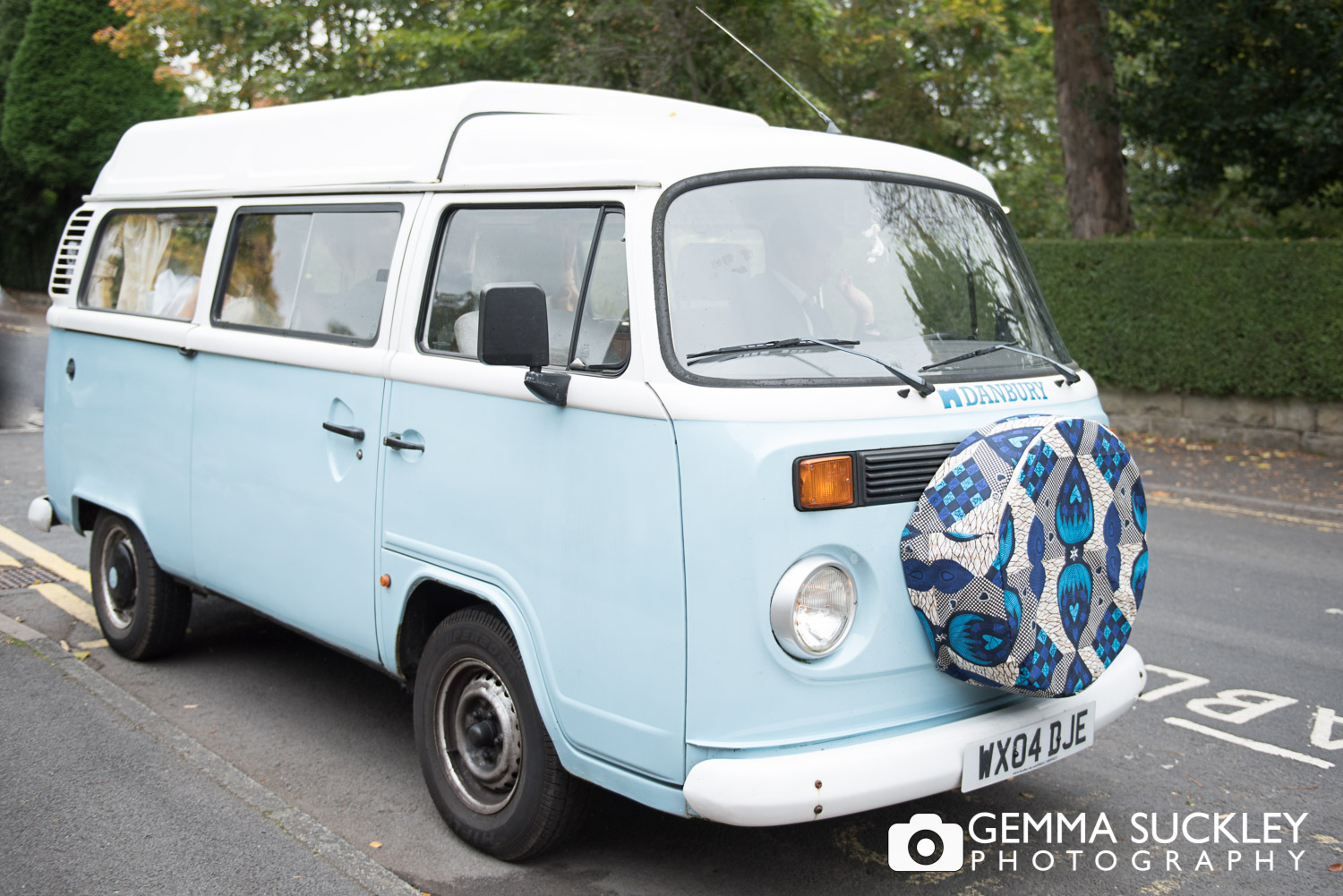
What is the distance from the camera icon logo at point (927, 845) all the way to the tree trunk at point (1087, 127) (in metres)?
12.9

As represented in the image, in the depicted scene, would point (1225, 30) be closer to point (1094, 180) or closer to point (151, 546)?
point (1094, 180)

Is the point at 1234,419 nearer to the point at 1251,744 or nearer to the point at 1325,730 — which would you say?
the point at 1325,730

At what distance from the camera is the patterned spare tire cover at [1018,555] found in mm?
3320

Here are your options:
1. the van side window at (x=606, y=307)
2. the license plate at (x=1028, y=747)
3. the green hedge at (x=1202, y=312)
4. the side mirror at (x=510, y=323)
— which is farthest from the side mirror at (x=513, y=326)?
the green hedge at (x=1202, y=312)

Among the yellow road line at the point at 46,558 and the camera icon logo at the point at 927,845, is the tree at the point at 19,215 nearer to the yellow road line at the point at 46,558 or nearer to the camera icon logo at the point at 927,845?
the yellow road line at the point at 46,558

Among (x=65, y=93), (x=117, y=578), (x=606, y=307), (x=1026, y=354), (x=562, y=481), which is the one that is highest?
(x=65, y=93)

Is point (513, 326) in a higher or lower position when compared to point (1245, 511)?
higher

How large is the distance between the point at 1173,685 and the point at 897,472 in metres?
3.18

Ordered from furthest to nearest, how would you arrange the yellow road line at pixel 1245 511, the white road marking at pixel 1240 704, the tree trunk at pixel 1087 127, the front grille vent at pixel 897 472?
the tree trunk at pixel 1087 127 → the yellow road line at pixel 1245 511 → the white road marking at pixel 1240 704 → the front grille vent at pixel 897 472

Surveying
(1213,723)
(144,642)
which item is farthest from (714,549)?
(144,642)

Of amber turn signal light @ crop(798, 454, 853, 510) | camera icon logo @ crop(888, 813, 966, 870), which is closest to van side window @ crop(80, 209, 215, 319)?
amber turn signal light @ crop(798, 454, 853, 510)

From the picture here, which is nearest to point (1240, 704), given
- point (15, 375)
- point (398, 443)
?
point (398, 443)

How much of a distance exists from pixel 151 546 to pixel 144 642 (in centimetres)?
55

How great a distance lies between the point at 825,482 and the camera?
3.30 m
